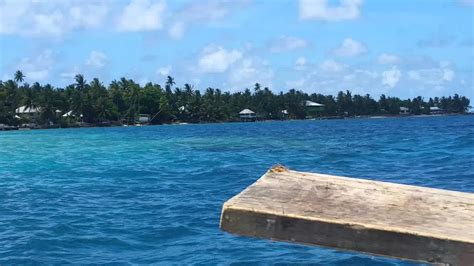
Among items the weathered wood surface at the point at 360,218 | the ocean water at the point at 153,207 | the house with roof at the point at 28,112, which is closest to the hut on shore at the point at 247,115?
the house with roof at the point at 28,112

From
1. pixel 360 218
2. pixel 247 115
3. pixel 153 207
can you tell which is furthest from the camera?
pixel 247 115

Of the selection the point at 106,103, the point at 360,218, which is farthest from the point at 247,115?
the point at 360,218

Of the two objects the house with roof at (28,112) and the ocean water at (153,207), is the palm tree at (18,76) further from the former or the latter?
the ocean water at (153,207)

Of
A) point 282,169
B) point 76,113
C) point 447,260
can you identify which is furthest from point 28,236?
point 76,113

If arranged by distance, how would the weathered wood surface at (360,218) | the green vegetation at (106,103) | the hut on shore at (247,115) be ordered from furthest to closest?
1. the hut on shore at (247,115)
2. the green vegetation at (106,103)
3. the weathered wood surface at (360,218)

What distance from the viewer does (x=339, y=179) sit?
259 centimetres

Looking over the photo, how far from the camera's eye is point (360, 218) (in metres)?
2.19

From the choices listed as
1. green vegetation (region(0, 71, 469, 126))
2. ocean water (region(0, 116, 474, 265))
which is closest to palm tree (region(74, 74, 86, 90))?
green vegetation (region(0, 71, 469, 126))

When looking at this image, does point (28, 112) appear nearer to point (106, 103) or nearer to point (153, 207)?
point (106, 103)

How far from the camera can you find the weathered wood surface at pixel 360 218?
6.86ft

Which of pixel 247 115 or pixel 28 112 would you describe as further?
pixel 247 115

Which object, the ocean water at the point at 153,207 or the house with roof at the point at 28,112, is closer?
the ocean water at the point at 153,207

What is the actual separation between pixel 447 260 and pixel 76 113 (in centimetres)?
15397

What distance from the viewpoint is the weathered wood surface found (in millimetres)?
2092
